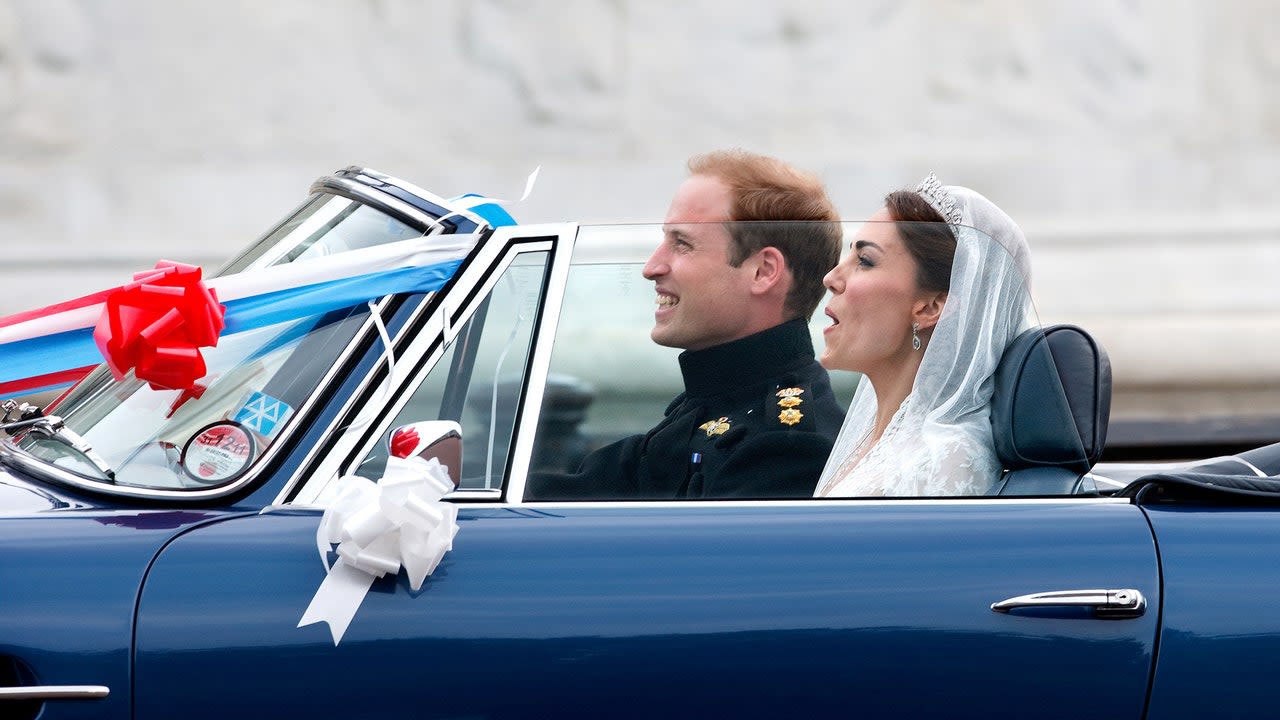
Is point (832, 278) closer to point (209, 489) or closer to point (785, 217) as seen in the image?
point (785, 217)

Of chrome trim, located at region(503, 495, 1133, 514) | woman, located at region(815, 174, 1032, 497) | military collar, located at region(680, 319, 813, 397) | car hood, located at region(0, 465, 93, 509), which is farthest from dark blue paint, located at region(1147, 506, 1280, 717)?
car hood, located at region(0, 465, 93, 509)

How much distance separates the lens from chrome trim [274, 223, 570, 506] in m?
2.32

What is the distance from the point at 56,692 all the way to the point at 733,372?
118 centimetres

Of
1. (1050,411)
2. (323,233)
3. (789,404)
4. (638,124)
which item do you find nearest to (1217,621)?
(1050,411)

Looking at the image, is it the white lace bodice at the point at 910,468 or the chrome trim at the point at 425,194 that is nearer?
the white lace bodice at the point at 910,468

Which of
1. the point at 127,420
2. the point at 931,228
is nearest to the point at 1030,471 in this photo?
the point at 931,228

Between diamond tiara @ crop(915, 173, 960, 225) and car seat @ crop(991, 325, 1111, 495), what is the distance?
0.81ft

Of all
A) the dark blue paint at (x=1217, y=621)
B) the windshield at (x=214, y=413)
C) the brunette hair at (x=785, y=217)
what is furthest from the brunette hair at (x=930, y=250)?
the windshield at (x=214, y=413)

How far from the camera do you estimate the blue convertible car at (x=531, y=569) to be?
6.68ft

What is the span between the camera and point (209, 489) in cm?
230

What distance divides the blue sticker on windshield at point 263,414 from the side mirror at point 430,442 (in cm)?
24

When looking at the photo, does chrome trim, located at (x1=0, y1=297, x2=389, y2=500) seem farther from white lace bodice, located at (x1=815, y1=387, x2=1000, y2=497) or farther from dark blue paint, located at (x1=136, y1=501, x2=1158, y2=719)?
white lace bodice, located at (x1=815, y1=387, x2=1000, y2=497)

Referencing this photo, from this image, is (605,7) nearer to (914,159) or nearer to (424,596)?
(914,159)

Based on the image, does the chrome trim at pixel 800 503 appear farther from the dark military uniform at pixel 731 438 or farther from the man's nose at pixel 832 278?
the man's nose at pixel 832 278
